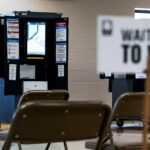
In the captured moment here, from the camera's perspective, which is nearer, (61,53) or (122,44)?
(122,44)

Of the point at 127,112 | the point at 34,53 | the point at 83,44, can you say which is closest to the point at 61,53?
→ the point at 34,53

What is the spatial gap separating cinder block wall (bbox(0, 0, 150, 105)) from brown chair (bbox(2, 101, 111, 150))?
5.43m

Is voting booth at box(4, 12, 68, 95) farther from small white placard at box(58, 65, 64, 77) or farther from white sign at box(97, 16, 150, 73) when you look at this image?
white sign at box(97, 16, 150, 73)

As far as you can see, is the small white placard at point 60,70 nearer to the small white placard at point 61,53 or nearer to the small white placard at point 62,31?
the small white placard at point 61,53

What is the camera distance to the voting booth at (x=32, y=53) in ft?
19.8

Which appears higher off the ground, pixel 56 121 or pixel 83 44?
pixel 83 44

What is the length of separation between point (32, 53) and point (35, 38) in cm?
21

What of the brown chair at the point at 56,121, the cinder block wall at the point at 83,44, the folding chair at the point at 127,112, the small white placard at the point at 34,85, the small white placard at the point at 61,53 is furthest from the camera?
the cinder block wall at the point at 83,44

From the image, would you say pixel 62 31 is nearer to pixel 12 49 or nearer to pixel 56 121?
pixel 12 49

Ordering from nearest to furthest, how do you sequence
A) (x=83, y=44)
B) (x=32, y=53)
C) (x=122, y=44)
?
(x=122, y=44) → (x=32, y=53) → (x=83, y=44)

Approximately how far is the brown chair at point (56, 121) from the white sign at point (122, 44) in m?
0.49

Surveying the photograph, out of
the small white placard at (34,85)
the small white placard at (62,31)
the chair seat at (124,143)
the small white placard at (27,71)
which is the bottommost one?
the chair seat at (124,143)

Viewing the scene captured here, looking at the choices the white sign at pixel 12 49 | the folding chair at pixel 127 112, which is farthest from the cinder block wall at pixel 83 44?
the folding chair at pixel 127 112

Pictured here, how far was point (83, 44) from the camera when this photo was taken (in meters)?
7.90
